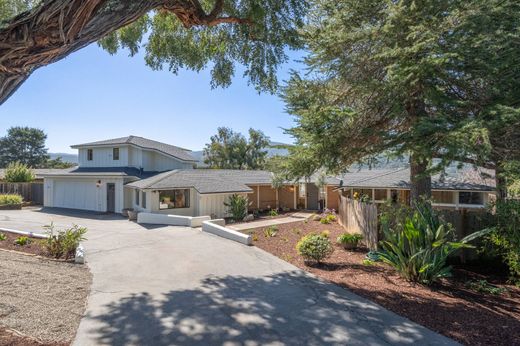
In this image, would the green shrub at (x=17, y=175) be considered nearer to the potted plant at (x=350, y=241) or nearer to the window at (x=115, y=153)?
the window at (x=115, y=153)

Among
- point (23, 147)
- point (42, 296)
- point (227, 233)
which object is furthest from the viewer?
point (23, 147)

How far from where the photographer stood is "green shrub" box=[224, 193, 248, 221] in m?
20.7

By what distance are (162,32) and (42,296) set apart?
7.28 metres

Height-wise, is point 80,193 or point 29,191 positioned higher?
point 29,191

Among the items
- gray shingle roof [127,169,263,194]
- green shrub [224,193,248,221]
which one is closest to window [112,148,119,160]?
gray shingle roof [127,169,263,194]

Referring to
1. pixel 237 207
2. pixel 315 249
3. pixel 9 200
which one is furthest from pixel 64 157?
pixel 315 249

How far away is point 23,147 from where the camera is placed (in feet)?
209

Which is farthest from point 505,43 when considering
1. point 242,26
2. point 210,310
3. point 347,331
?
point 210,310

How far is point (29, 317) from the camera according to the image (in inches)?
203

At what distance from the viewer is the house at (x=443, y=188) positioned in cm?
1966

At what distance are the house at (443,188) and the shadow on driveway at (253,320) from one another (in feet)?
45.8

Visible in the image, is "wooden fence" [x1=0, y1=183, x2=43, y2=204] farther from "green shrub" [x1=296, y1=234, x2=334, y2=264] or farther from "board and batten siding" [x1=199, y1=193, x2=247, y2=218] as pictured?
"green shrub" [x1=296, y1=234, x2=334, y2=264]

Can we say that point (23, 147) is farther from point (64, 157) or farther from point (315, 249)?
point (315, 249)

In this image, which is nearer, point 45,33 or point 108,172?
point 45,33
